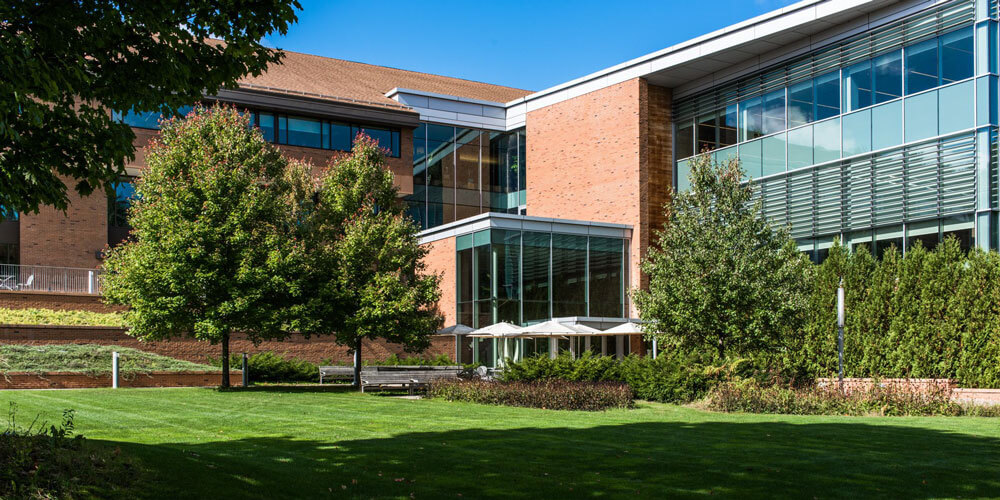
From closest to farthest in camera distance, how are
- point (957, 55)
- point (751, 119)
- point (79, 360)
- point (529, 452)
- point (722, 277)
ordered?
point (529, 452)
point (722, 277)
point (957, 55)
point (79, 360)
point (751, 119)

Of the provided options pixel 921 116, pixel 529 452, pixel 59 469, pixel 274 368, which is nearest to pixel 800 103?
pixel 921 116

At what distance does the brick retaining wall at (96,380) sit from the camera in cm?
2488

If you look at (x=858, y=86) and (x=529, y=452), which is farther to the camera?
(x=858, y=86)

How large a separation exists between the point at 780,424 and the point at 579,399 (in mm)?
5521

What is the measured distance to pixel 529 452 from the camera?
11391 millimetres

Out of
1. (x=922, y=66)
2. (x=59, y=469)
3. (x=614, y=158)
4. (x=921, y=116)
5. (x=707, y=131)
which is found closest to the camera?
(x=59, y=469)

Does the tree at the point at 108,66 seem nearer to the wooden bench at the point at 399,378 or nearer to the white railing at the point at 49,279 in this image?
the wooden bench at the point at 399,378

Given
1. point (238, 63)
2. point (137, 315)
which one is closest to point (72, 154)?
point (238, 63)

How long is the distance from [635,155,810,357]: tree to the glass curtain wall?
21.4 m

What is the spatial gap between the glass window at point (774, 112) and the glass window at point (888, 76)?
158 inches

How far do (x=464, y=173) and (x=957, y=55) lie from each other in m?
25.0

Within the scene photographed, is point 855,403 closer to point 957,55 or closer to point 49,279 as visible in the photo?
point 957,55

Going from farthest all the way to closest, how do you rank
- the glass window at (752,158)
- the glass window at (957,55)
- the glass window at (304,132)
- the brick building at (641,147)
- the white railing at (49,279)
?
the glass window at (304,132)
the white railing at (49,279)
the glass window at (752,158)
the brick building at (641,147)
the glass window at (957,55)

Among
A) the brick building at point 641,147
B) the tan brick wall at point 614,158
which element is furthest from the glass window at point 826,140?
the tan brick wall at point 614,158
